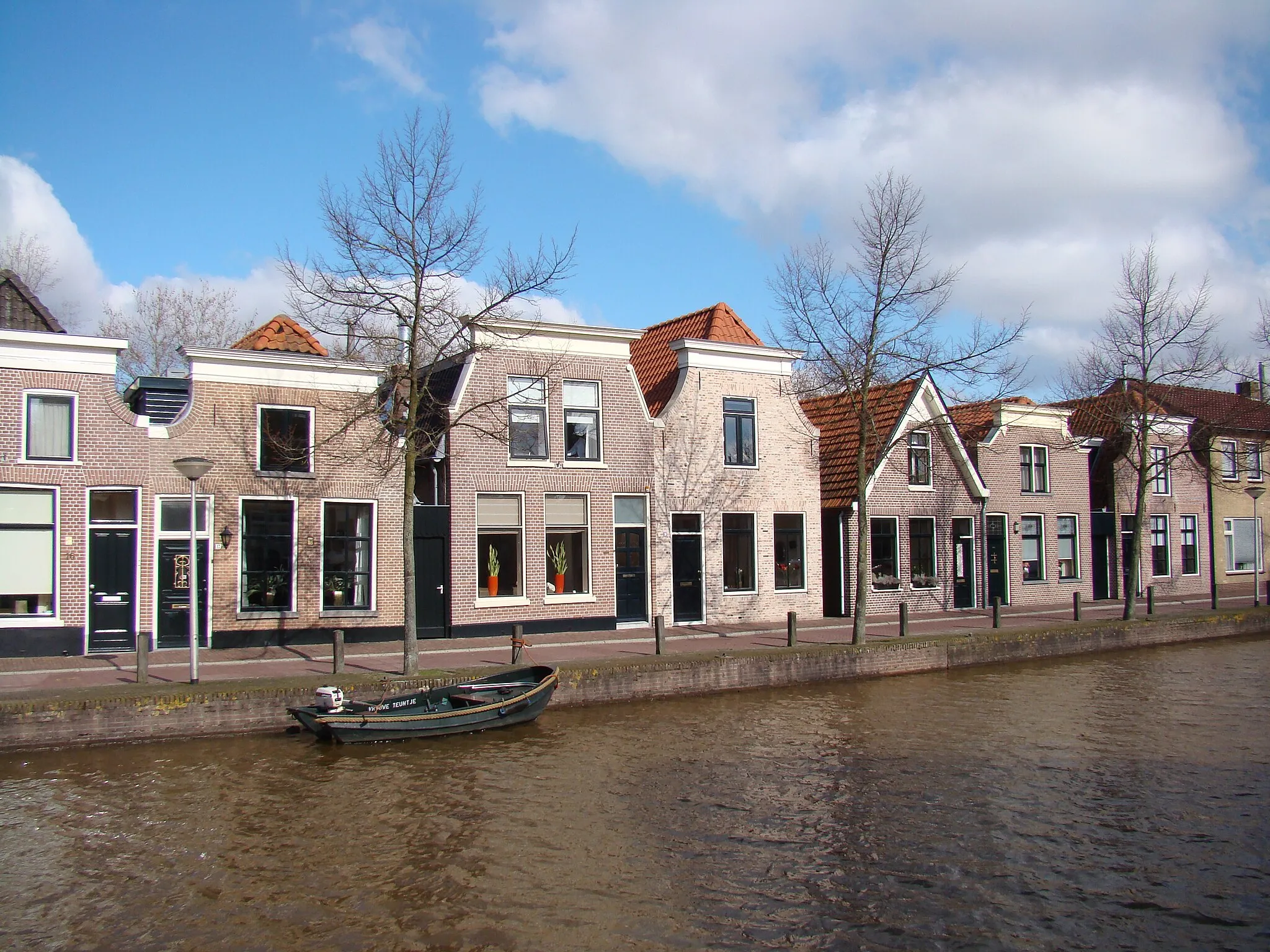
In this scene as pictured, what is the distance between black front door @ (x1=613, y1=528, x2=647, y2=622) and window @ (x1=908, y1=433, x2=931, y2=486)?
840cm

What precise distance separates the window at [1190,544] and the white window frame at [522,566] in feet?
79.8

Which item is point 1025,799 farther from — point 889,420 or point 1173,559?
point 1173,559

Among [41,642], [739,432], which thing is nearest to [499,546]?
[739,432]

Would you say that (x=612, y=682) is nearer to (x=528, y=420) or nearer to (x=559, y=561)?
(x=559, y=561)

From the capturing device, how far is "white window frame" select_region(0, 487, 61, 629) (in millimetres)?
17391

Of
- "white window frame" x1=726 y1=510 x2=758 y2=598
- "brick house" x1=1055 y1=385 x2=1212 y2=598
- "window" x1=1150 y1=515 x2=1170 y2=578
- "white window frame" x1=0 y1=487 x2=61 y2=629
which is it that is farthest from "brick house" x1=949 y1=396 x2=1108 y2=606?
"white window frame" x1=0 y1=487 x2=61 y2=629

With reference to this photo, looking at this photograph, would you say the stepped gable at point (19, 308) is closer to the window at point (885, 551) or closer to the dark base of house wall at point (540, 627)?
the dark base of house wall at point (540, 627)

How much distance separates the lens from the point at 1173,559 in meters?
34.4

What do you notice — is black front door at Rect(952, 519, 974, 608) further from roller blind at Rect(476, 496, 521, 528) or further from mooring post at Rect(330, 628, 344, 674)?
mooring post at Rect(330, 628, 344, 674)

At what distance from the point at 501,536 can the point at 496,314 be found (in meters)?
5.77

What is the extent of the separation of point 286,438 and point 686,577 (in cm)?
927

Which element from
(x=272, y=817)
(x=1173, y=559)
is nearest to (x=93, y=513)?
(x=272, y=817)

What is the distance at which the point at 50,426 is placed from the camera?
1792cm

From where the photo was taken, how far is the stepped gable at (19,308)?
19.5 meters
